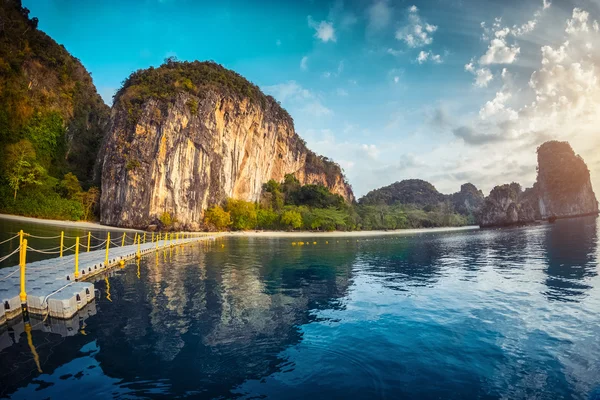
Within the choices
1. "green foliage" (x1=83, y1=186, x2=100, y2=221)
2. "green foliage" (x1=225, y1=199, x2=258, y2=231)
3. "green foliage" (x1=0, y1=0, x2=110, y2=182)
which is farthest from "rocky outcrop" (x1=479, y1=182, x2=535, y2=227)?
"green foliage" (x1=0, y1=0, x2=110, y2=182)

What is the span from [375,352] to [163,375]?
180 inches

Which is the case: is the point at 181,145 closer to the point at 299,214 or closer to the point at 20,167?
the point at 20,167

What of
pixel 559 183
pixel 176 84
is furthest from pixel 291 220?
pixel 559 183

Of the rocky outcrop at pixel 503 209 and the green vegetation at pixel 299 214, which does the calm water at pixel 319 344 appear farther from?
the rocky outcrop at pixel 503 209

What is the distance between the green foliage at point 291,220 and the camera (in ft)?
250

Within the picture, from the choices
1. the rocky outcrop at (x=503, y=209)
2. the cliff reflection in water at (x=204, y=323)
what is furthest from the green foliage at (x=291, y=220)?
the rocky outcrop at (x=503, y=209)

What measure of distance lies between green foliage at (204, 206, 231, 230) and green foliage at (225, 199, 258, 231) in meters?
3.04

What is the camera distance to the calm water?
5.50 metres

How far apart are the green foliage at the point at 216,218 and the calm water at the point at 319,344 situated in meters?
53.7

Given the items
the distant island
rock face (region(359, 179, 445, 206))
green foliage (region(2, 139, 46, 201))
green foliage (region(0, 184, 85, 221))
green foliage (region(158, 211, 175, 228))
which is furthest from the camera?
rock face (region(359, 179, 445, 206))

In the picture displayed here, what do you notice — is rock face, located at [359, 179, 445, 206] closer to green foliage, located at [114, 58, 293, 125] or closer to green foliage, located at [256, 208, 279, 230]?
green foliage, located at [256, 208, 279, 230]

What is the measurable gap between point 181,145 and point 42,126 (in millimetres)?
27256

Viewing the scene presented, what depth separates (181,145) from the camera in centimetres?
6419

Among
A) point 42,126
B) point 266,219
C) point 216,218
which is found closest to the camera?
point 42,126
